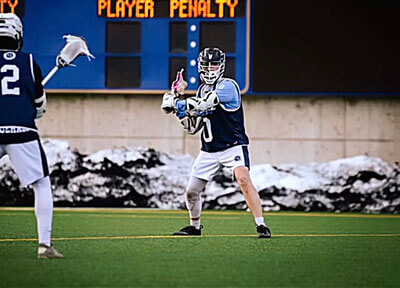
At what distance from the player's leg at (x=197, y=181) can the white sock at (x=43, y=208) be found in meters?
2.56

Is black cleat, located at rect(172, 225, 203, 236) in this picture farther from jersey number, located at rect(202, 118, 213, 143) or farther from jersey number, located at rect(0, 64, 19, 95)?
jersey number, located at rect(0, 64, 19, 95)

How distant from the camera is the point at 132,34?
15.0m

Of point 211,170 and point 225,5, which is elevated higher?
point 225,5

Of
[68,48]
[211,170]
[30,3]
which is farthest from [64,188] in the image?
[68,48]

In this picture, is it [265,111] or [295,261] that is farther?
[265,111]

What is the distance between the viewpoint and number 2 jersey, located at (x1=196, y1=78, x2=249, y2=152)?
8.91 meters

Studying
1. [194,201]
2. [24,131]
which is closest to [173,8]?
[194,201]

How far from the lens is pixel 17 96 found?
21.7 feet

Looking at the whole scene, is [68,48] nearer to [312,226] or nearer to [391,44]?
[312,226]

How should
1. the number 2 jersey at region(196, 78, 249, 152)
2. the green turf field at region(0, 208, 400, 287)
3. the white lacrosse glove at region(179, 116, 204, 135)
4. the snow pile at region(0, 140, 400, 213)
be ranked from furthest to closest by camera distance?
the snow pile at region(0, 140, 400, 213), the white lacrosse glove at region(179, 116, 204, 135), the number 2 jersey at region(196, 78, 249, 152), the green turf field at region(0, 208, 400, 287)

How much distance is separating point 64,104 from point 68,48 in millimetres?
8529

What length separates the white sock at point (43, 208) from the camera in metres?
6.57

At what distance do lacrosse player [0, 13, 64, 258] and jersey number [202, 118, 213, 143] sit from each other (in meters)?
2.54

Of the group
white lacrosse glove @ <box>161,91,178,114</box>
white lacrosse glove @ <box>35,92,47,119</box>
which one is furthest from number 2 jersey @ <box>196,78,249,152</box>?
white lacrosse glove @ <box>35,92,47,119</box>
